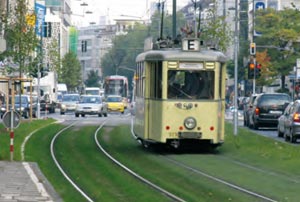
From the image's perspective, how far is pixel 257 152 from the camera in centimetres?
3164

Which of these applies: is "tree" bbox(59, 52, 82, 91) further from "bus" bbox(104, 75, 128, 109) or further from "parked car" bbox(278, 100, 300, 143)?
"parked car" bbox(278, 100, 300, 143)

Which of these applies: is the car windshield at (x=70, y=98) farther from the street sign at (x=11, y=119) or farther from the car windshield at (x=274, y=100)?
Result: the street sign at (x=11, y=119)

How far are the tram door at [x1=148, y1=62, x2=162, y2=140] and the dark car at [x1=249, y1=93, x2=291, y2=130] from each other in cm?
1922

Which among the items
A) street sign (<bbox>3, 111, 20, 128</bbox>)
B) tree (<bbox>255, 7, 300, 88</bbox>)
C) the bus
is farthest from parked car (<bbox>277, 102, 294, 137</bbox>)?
the bus

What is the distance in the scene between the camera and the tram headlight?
29781 millimetres

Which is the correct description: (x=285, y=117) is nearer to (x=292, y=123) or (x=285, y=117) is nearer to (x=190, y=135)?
(x=292, y=123)

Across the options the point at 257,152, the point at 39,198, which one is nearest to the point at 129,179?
the point at 39,198

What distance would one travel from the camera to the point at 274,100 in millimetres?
49438

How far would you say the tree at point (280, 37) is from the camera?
98.2 meters

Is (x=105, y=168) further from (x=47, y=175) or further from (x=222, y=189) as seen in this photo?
(x=222, y=189)

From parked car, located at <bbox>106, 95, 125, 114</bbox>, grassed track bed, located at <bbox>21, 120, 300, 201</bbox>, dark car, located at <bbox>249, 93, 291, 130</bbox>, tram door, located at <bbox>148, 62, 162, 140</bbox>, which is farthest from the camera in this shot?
parked car, located at <bbox>106, 95, 125, 114</bbox>

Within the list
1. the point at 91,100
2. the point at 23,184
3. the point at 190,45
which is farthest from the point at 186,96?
the point at 91,100

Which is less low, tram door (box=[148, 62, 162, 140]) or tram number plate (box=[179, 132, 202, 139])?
tram door (box=[148, 62, 162, 140])

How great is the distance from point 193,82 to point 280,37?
6945 cm
